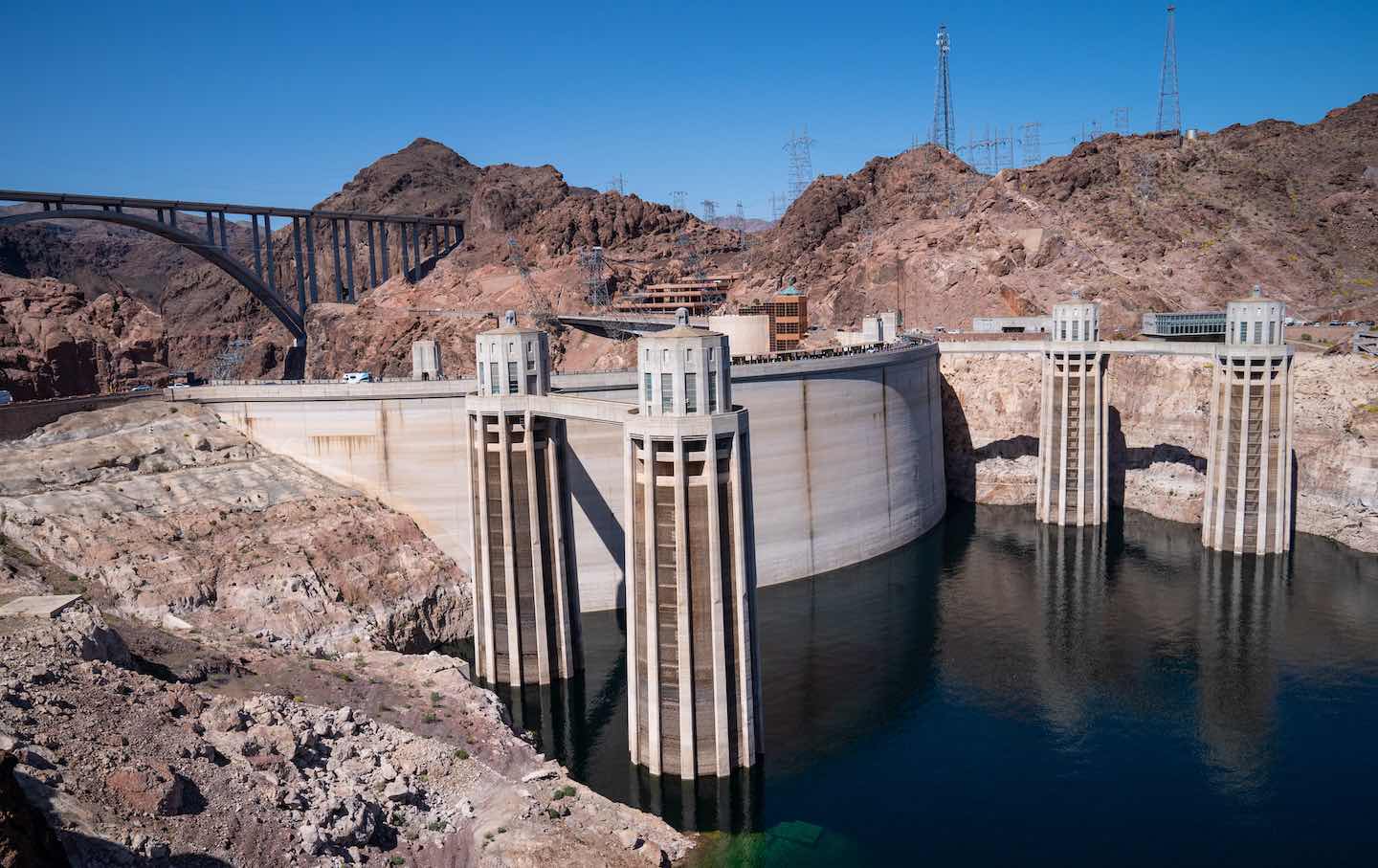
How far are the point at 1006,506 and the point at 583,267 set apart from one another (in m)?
61.3

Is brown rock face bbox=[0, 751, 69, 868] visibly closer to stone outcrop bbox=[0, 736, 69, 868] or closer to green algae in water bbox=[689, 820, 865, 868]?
stone outcrop bbox=[0, 736, 69, 868]

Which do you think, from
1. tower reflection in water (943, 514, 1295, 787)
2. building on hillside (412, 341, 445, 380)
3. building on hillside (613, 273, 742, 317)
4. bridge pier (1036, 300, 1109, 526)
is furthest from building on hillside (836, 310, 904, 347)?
building on hillside (412, 341, 445, 380)

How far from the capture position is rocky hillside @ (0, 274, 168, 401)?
2963 inches

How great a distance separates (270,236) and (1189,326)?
96.1m

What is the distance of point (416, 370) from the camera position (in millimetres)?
65000

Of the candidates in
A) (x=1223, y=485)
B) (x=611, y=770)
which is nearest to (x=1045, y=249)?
(x=1223, y=485)

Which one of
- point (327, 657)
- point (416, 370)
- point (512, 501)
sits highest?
point (416, 370)

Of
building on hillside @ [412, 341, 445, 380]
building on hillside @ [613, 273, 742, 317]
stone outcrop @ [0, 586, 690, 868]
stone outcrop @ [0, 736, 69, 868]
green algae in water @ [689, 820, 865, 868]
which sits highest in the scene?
building on hillside @ [613, 273, 742, 317]

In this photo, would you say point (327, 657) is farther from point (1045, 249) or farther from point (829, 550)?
point (1045, 249)

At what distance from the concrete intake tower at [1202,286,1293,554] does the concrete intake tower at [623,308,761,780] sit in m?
45.6

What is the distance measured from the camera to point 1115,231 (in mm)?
114000

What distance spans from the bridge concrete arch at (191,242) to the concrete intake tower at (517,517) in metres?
54.1

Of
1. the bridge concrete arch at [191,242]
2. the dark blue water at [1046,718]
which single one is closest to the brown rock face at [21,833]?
the dark blue water at [1046,718]

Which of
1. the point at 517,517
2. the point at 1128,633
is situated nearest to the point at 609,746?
the point at 517,517
